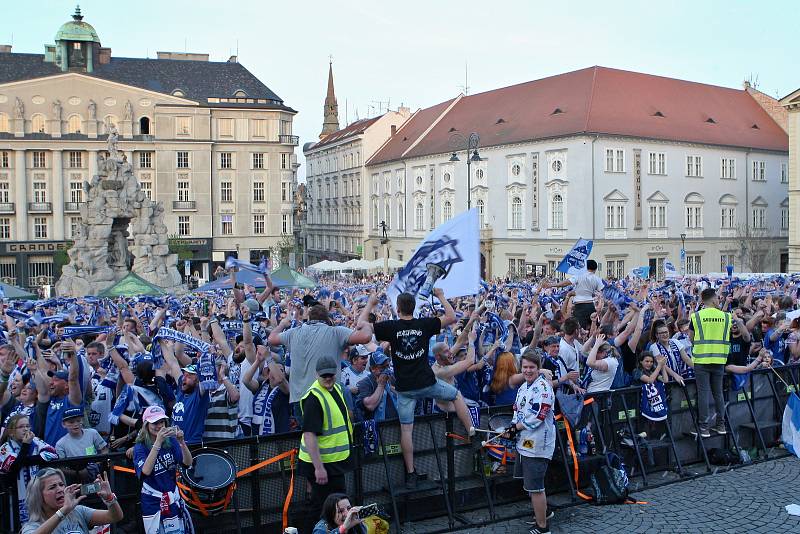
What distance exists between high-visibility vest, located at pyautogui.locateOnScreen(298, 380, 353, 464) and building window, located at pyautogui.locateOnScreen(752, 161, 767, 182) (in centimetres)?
6154

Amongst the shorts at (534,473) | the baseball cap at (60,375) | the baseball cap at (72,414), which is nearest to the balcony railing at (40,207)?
the baseball cap at (60,375)

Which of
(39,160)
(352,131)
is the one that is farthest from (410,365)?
(352,131)

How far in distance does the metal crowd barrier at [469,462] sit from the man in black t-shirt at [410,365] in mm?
203

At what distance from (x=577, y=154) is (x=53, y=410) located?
160 feet

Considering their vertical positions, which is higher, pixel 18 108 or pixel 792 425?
pixel 18 108

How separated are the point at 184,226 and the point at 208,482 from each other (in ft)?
216

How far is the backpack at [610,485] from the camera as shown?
9031mm

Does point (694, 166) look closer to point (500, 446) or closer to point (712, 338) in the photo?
point (712, 338)

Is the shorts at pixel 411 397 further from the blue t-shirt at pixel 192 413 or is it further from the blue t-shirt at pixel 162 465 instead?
the blue t-shirt at pixel 162 465

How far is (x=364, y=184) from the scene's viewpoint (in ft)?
262

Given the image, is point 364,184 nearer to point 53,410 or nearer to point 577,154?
point 577,154

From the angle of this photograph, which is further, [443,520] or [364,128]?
[364,128]

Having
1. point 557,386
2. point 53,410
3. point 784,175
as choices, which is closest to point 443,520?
point 557,386

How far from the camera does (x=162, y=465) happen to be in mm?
6812
